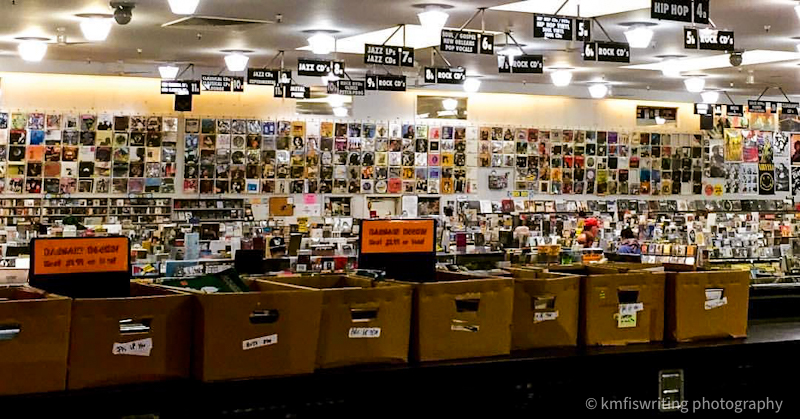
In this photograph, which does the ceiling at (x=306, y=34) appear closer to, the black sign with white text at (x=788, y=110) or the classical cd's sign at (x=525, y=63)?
the classical cd's sign at (x=525, y=63)

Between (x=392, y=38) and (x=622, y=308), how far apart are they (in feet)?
30.1

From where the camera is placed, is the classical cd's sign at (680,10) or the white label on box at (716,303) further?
the classical cd's sign at (680,10)

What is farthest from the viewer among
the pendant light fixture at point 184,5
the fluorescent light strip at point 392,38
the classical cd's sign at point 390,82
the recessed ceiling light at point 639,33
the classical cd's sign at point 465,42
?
the classical cd's sign at point 390,82

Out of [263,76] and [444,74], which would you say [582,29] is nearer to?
[444,74]

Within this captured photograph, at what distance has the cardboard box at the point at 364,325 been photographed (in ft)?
10.4

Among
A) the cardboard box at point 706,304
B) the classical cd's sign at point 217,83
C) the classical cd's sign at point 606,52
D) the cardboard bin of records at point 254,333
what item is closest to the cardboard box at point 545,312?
the cardboard box at point 706,304

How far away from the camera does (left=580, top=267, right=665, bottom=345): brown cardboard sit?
12.0 feet

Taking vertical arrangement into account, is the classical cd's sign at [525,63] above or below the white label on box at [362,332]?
above

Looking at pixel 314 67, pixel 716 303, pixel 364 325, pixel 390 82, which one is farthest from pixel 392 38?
pixel 364 325

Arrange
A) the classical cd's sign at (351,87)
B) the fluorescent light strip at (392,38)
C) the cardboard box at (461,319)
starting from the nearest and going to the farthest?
the cardboard box at (461,319), the fluorescent light strip at (392,38), the classical cd's sign at (351,87)

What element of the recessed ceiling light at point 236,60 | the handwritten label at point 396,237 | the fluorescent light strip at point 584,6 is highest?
the fluorescent light strip at point 584,6

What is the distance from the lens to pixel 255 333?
3.00 metres

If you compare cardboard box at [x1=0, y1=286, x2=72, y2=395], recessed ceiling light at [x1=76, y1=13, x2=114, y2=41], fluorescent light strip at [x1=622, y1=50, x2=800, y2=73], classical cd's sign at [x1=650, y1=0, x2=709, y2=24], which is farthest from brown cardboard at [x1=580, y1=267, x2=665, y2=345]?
fluorescent light strip at [x1=622, y1=50, x2=800, y2=73]

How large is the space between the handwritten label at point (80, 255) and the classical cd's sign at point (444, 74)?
842 cm
